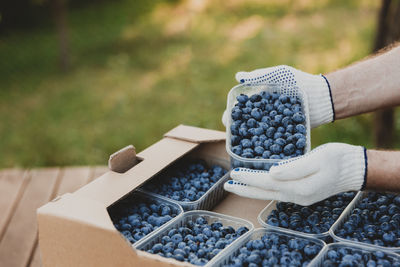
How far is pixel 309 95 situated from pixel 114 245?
2.86 ft

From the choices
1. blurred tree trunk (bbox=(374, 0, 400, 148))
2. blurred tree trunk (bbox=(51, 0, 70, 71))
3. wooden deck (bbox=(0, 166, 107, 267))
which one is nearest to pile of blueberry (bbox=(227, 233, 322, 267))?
wooden deck (bbox=(0, 166, 107, 267))

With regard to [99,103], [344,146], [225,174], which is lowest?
[99,103]

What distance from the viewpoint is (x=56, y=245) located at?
137 cm

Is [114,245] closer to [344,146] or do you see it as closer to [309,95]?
[344,146]

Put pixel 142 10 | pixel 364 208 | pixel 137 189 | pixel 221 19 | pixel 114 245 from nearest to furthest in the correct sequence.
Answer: pixel 114 245, pixel 364 208, pixel 137 189, pixel 221 19, pixel 142 10

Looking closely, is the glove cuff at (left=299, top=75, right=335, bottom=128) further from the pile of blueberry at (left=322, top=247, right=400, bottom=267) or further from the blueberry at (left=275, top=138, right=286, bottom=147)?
the pile of blueberry at (left=322, top=247, right=400, bottom=267)

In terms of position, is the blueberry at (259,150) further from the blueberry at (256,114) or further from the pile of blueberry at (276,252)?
the pile of blueberry at (276,252)

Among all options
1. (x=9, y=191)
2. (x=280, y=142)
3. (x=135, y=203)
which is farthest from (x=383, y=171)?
(x=9, y=191)

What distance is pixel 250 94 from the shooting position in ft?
5.83

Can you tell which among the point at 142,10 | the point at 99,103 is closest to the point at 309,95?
the point at 99,103

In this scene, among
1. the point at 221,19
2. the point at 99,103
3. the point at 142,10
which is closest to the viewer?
the point at 99,103

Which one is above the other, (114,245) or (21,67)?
(114,245)

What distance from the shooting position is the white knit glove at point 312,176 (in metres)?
1.36

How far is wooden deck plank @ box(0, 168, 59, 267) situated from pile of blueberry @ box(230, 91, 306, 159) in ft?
3.05
